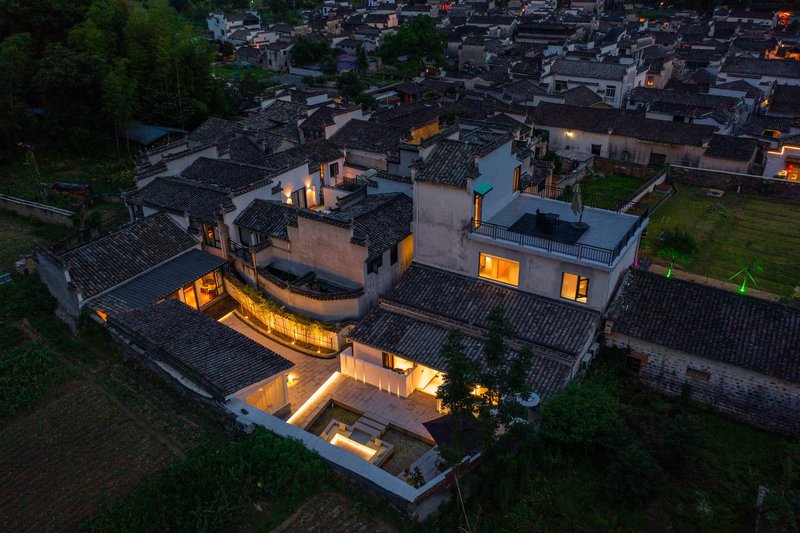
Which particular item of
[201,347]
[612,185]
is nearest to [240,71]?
[612,185]

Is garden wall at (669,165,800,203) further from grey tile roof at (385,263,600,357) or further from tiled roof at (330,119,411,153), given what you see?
grey tile roof at (385,263,600,357)

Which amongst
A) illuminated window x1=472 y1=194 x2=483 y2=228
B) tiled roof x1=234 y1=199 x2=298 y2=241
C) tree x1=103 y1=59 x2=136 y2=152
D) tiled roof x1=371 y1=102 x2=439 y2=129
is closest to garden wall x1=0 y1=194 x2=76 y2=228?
tree x1=103 y1=59 x2=136 y2=152

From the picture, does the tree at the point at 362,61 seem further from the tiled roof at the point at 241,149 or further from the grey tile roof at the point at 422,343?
the grey tile roof at the point at 422,343

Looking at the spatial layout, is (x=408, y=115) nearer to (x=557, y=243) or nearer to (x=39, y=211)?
(x=39, y=211)

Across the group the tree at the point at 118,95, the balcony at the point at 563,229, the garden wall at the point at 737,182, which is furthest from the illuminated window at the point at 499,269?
the tree at the point at 118,95

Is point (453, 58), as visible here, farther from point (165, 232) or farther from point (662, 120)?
point (165, 232)
